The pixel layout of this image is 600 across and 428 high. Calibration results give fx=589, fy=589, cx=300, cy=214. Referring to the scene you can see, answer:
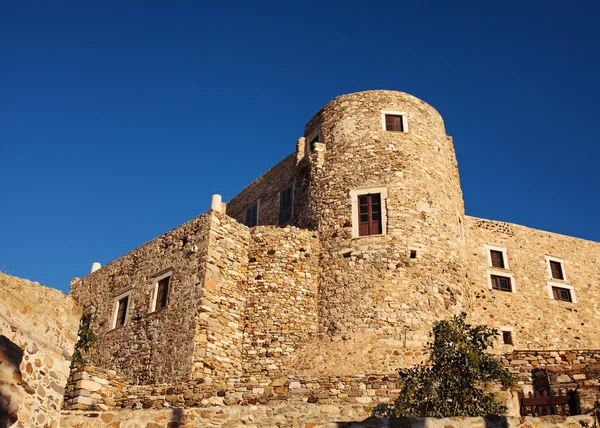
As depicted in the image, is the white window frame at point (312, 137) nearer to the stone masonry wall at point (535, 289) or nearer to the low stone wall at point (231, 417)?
the stone masonry wall at point (535, 289)

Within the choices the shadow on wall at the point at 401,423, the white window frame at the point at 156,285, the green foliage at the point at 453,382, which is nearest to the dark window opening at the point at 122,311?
the white window frame at the point at 156,285

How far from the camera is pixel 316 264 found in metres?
19.8

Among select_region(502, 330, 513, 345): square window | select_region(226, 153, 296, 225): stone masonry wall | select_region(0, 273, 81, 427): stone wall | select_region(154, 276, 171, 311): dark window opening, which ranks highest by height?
select_region(226, 153, 296, 225): stone masonry wall

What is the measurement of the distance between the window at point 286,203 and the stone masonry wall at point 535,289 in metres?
7.85

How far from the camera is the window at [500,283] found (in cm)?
2447

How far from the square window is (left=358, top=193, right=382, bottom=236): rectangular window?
26.4ft

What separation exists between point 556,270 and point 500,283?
3675 mm

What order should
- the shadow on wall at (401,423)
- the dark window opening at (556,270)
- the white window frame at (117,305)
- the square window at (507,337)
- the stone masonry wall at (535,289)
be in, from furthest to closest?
the dark window opening at (556,270) < the stone masonry wall at (535,289) < the square window at (507,337) < the white window frame at (117,305) < the shadow on wall at (401,423)

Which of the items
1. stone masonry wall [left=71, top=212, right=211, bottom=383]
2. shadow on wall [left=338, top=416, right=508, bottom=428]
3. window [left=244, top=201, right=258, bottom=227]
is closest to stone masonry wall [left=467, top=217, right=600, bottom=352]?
window [left=244, top=201, right=258, bottom=227]

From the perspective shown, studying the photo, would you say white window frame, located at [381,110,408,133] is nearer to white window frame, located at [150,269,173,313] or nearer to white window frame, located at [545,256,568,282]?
white window frame, located at [150,269,173,313]

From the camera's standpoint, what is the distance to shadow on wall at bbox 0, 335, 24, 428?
6.06 m

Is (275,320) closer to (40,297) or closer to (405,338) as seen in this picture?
(405,338)

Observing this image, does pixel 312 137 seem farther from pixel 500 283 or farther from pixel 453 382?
pixel 453 382

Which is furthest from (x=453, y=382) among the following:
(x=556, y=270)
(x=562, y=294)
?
(x=556, y=270)
